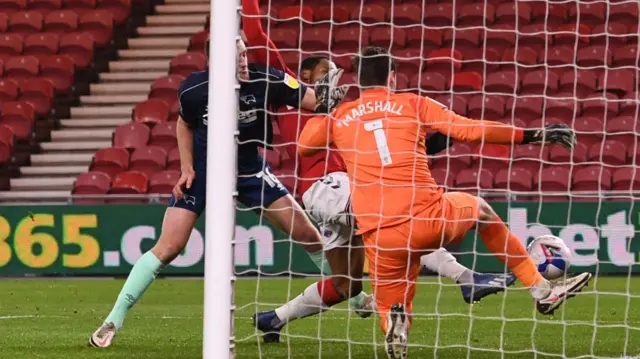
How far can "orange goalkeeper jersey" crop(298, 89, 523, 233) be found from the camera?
524 cm

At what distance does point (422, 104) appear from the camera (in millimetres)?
5289

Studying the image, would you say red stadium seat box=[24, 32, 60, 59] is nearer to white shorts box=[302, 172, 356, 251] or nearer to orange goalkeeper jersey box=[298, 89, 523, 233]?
white shorts box=[302, 172, 356, 251]

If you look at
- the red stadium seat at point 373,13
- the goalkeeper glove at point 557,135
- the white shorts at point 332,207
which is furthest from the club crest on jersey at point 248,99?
the red stadium seat at point 373,13

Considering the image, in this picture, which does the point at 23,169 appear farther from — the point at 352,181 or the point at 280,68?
the point at 352,181

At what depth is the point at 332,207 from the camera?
20.7ft

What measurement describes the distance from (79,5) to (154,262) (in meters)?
11.9

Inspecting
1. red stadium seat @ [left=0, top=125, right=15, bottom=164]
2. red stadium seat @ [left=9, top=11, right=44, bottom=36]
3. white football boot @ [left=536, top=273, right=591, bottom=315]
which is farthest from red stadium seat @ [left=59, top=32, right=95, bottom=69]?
white football boot @ [left=536, top=273, right=591, bottom=315]

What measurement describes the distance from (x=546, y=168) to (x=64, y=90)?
6945 mm

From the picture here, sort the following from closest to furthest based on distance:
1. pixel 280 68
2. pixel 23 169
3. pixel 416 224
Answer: pixel 416 224 → pixel 280 68 → pixel 23 169

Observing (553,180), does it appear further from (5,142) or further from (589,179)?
(5,142)

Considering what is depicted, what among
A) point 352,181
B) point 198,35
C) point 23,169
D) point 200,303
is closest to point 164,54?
point 198,35

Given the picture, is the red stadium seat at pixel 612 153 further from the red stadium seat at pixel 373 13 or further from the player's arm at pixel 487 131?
the player's arm at pixel 487 131

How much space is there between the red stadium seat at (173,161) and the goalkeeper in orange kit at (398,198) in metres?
8.42

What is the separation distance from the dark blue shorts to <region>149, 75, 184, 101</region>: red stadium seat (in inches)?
358
